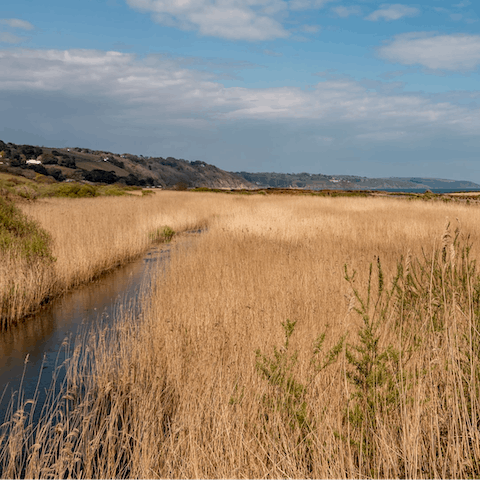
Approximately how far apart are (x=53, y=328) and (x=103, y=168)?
87585mm

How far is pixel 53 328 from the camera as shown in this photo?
669cm

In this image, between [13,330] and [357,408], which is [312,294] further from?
[13,330]

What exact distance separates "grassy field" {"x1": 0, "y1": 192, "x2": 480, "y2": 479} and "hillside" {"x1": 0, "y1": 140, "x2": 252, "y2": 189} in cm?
2570

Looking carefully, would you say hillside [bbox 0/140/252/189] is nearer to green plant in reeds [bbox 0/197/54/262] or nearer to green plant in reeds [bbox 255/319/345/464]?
green plant in reeds [bbox 0/197/54/262]

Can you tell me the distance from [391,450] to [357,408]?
0.31 meters

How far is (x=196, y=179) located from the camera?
148125 millimetres

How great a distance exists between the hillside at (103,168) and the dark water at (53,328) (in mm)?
22626

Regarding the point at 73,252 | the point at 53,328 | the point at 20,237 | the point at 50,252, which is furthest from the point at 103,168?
the point at 53,328

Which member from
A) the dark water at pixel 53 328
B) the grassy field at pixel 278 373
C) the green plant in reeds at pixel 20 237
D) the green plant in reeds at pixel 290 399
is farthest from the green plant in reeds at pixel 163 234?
the green plant in reeds at pixel 290 399

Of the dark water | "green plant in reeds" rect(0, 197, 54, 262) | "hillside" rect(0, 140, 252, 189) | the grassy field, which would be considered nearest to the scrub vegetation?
"green plant in reeds" rect(0, 197, 54, 262)

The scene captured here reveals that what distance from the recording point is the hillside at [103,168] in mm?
59594

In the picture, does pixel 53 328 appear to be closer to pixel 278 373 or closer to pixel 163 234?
pixel 278 373

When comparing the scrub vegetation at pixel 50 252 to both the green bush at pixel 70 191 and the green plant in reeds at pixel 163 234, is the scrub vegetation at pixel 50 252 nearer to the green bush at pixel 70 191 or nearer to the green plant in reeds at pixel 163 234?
the green plant in reeds at pixel 163 234

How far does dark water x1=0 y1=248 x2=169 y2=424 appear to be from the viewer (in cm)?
491
